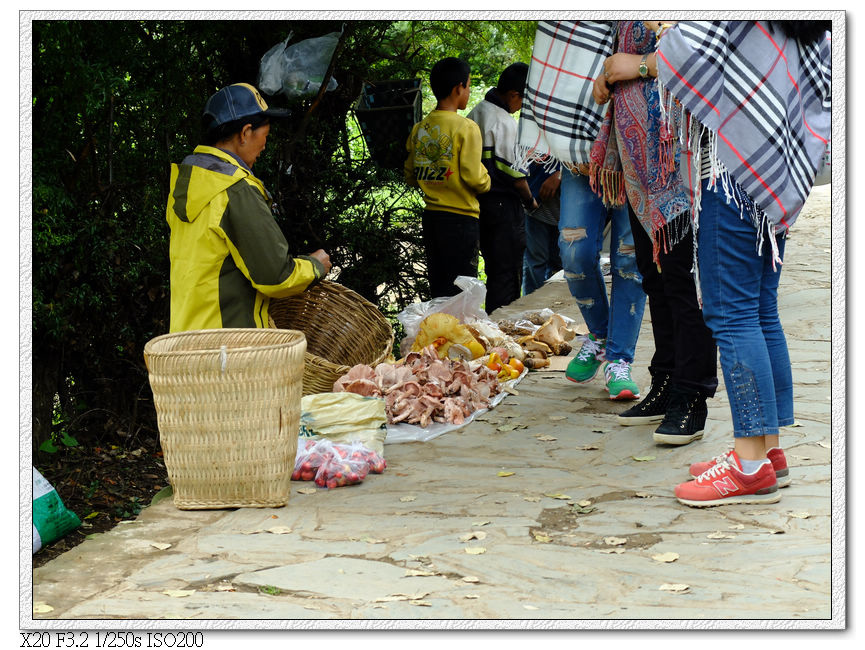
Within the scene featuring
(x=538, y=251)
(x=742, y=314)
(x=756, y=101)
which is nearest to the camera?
(x=756, y=101)

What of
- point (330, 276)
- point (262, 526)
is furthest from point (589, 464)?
point (330, 276)

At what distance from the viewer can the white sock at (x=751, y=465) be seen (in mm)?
3191

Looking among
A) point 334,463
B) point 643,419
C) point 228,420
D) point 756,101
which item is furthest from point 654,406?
point 228,420

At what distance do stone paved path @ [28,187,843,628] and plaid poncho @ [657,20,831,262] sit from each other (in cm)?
83

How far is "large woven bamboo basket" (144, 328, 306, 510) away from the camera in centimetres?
325

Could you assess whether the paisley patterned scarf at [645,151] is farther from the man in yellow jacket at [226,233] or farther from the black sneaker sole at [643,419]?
the man in yellow jacket at [226,233]

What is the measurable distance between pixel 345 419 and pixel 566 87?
5.63 ft

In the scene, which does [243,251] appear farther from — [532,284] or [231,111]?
[532,284]

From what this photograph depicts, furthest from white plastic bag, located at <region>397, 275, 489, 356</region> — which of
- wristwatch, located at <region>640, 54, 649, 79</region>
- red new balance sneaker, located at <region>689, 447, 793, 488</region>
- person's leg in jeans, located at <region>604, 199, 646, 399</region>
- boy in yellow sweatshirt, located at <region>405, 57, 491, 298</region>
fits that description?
red new balance sneaker, located at <region>689, 447, 793, 488</region>

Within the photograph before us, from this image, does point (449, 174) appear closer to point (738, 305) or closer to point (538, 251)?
point (538, 251)

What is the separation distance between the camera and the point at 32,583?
2598 mm

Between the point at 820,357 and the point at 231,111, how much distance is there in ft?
11.5

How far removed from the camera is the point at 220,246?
3867 mm

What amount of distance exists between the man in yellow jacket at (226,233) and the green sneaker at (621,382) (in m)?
1.59
